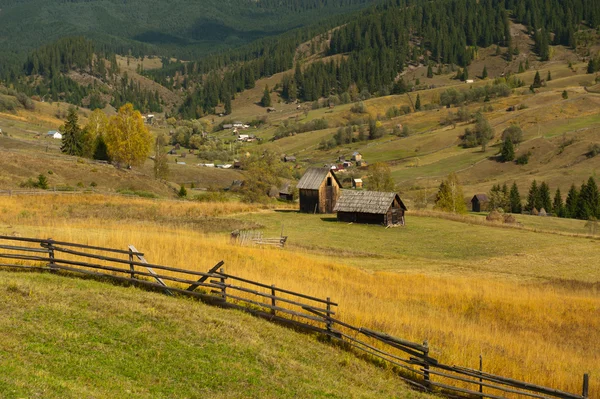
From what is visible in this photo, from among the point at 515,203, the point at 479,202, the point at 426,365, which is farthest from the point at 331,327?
the point at 515,203

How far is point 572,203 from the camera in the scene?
347ft

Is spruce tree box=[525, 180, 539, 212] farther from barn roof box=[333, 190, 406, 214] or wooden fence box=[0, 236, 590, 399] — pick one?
→ wooden fence box=[0, 236, 590, 399]

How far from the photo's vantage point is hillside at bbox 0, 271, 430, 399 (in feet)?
46.2

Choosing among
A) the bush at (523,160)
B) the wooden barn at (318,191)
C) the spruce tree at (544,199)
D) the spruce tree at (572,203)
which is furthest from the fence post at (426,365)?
the bush at (523,160)

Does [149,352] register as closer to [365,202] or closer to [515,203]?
[365,202]

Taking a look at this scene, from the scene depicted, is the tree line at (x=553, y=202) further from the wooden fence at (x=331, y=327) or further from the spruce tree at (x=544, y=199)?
the wooden fence at (x=331, y=327)

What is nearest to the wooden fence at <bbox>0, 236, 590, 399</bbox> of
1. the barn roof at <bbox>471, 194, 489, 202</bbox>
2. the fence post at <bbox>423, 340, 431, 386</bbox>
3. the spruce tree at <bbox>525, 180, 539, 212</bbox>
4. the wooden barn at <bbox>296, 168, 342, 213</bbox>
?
the fence post at <bbox>423, 340, 431, 386</bbox>

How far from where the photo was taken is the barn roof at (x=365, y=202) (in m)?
65.9

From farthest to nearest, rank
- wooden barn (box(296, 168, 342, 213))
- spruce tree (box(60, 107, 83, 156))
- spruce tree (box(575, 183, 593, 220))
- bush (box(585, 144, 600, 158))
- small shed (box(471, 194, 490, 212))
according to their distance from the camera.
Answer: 1. bush (box(585, 144, 600, 158))
2. small shed (box(471, 194, 490, 212))
3. spruce tree (box(60, 107, 83, 156))
4. spruce tree (box(575, 183, 593, 220))
5. wooden barn (box(296, 168, 342, 213))

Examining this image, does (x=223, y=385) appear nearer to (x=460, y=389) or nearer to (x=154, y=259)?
(x=460, y=389)

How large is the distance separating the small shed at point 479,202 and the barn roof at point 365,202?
47403 millimetres

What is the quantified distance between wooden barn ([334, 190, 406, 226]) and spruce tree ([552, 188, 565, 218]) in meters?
51.3

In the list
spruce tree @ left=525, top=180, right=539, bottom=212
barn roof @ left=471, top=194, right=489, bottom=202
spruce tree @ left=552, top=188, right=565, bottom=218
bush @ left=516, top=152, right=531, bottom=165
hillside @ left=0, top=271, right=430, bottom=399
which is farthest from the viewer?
bush @ left=516, top=152, right=531, bottom=165

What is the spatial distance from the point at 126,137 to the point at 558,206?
75.4 meters
